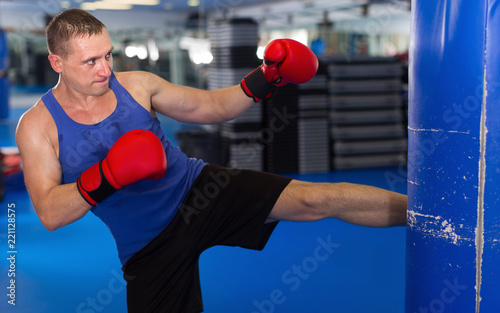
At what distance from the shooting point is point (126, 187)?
184 centimetres

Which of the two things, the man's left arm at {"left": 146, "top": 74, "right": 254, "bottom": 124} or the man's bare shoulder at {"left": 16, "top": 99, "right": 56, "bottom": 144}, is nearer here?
the man's bare shoulder at {"left": 16, "top": 99, "right": 56, "bottom": 144}

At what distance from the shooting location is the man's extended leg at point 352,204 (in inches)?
71.4

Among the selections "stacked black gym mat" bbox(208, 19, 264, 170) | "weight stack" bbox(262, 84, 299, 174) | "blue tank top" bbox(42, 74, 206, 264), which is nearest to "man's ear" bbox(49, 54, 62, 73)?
"blue tank top" bbox(42, 74, 206, 264)

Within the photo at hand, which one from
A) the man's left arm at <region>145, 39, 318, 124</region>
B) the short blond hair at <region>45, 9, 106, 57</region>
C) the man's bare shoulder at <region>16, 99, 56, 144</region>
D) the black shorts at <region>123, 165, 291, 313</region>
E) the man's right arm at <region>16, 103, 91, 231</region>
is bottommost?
the black shorts at <region>123, 165, 291, 313</region>

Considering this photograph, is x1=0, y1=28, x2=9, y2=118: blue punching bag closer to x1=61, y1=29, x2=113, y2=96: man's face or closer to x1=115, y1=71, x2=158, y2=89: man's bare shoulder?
x1=115, y1=71, x2=158, y2=89: man's bare shoulder

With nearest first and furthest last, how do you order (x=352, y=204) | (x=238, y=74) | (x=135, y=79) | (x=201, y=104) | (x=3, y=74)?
(x=352, y=204) → (x=135, y=79) → (x=201, y=104) → (x=238, y=74) → (x=3, y=74)

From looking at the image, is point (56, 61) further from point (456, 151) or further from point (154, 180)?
point (456, 151)

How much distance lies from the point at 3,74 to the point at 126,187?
8320mm

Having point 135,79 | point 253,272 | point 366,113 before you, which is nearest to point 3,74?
point 366,113

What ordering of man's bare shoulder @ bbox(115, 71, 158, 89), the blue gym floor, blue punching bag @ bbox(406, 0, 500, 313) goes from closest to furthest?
blue punching bag @ bbox(406, 0, 500, 313) → man's bare shoulder @ bbox(115, 71, 158, 89) → the blue gym floor

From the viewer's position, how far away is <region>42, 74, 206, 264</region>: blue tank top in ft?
5.83

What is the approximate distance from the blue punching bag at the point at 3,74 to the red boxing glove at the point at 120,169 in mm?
8000

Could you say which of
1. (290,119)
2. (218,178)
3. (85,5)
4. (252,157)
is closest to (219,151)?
(252,157)

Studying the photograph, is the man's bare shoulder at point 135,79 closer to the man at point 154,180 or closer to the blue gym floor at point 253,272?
the man at point 154,180
